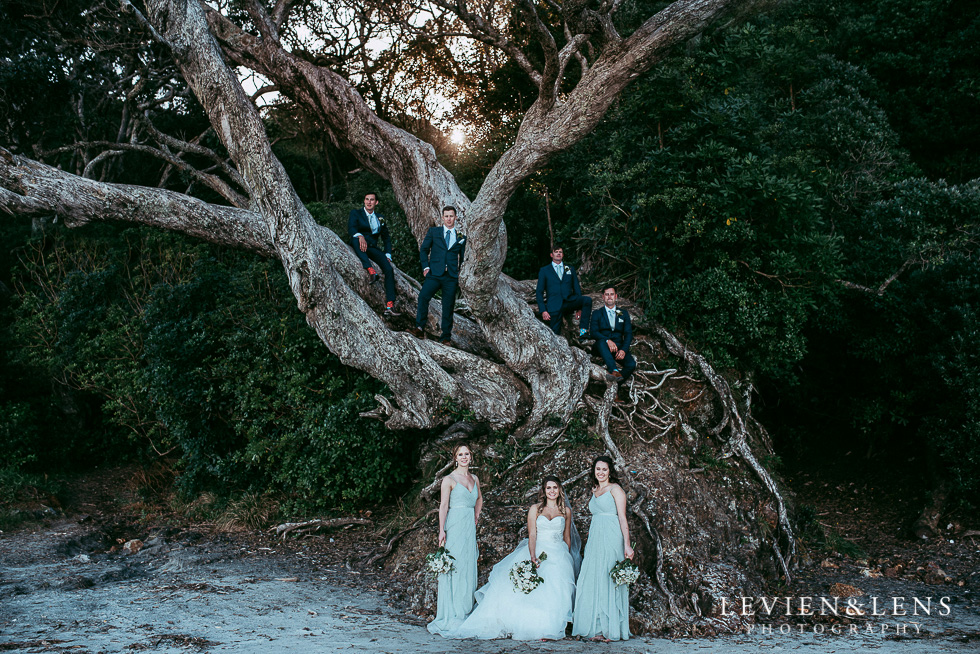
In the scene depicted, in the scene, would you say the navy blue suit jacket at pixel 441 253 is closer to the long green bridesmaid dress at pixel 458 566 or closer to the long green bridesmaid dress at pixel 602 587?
the long green bridesmaid dress at pixel 458 566

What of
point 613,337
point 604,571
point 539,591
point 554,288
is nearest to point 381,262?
point 554,288

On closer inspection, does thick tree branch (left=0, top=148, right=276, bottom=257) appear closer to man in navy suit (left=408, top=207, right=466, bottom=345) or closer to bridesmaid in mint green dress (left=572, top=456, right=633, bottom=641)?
man in navy suit (left=408, top=207, right=466, bottom=345)

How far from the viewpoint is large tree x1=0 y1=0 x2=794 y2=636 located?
303 inches

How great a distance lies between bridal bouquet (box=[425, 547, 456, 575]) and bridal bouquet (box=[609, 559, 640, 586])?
1568mm

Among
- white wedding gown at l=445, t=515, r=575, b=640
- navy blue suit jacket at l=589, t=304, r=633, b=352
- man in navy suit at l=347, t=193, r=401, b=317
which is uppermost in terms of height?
man in navy suit at l=347, t=193, r=401, b=317

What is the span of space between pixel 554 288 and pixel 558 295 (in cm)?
12

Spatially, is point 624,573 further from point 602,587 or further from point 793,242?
point 793,242

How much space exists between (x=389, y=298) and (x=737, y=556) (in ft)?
18.6

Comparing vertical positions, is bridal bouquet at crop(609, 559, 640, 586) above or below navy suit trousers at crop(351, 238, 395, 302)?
below

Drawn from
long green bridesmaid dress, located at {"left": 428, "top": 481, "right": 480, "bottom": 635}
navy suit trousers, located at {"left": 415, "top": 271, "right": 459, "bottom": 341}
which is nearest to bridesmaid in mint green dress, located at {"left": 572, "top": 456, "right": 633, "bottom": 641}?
long green bridesmaid dress, located at {"left": 428, "top": 481, "right": 480, "bottom": 635}

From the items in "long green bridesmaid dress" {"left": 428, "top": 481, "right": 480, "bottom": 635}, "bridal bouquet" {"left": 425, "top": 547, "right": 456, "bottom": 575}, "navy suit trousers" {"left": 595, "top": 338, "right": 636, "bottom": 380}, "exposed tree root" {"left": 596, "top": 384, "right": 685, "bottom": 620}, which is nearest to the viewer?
"bridal bouquet" {"left": 425, "top": 547, "right": 456, "bottom": 575}

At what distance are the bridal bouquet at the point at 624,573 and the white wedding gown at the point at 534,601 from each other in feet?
1.92

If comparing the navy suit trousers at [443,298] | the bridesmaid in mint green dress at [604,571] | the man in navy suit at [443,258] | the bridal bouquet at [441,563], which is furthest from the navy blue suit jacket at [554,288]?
the bridal bouquet at [441,563]

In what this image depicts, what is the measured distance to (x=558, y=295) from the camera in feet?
33.3
